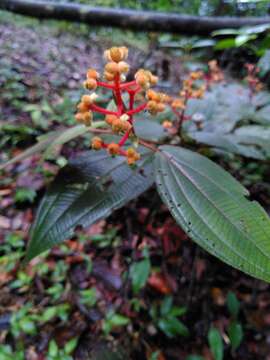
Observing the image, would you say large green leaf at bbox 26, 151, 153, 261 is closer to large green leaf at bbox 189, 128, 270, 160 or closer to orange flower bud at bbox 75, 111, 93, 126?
orange flower bud at bbox 75, 111, 93, 126

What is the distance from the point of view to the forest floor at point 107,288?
132cm

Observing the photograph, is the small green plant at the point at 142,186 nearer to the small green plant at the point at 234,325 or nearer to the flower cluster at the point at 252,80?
the flower cluster at the point at 252,80

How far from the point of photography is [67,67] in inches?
123

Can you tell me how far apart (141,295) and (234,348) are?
1.47 ft

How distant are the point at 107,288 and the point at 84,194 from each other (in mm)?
819

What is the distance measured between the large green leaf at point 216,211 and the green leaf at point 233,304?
0.87 meters

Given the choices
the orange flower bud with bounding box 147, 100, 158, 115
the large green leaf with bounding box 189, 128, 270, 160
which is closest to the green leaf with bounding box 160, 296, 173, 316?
the large green leaf with bounding box 189, 128, 270, 160

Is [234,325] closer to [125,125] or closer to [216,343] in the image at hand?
[216,343]

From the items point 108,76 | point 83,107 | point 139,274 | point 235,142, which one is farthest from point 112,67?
point 139,274

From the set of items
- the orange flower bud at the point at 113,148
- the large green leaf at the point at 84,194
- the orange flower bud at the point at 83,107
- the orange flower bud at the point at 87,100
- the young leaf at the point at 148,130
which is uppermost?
the orange flower bud at the point at 87,100

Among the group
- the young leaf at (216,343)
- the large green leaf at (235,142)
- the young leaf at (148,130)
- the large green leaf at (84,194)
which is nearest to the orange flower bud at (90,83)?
the large green leaf at (84,194)

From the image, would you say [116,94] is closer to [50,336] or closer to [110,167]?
[110,167]

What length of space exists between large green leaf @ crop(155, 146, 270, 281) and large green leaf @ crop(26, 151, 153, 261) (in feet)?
0.30

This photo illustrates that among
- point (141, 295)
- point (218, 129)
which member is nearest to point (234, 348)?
point (141, 295)
